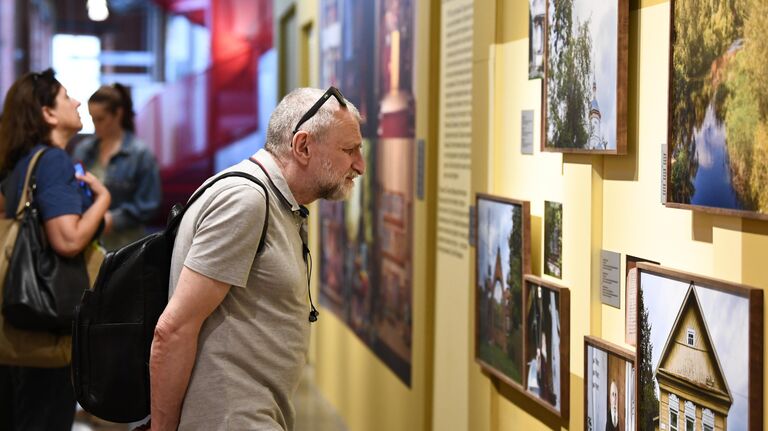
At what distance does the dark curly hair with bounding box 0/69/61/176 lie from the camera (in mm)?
4504

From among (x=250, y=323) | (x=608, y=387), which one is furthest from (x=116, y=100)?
(x=608, y=387)

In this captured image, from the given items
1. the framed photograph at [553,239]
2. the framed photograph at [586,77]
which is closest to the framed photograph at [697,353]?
the framed photograph at [586,77]

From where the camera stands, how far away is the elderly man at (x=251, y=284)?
2732 mm

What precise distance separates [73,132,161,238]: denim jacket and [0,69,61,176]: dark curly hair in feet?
9.10

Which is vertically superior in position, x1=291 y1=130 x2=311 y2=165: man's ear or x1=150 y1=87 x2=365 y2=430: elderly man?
x1=291 y1=130 x2=311 y2=165: man's ear

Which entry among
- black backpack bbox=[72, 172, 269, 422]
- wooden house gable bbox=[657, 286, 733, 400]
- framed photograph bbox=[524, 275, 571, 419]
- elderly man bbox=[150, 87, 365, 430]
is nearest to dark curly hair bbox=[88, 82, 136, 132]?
framed photograph bbox=[524, 275, 571, 419]

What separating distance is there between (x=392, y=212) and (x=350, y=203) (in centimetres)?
127

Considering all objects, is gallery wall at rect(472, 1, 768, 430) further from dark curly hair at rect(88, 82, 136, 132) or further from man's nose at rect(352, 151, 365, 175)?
dark curly hair at rect(88, 82, 136, 132)

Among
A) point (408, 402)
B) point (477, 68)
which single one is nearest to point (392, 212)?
point (408, 402)

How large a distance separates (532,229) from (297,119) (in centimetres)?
123

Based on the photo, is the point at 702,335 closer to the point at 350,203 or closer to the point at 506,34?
the point at 506,34

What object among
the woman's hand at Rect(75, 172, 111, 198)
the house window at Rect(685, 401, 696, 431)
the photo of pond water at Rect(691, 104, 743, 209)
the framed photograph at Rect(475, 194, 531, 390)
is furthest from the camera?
the woman's hand at Rect(75, 172, 111, 198)

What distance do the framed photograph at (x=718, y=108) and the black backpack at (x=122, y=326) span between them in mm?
1268

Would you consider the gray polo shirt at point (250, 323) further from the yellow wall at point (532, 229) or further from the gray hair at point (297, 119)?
the yellow wall at point (532, 229)
